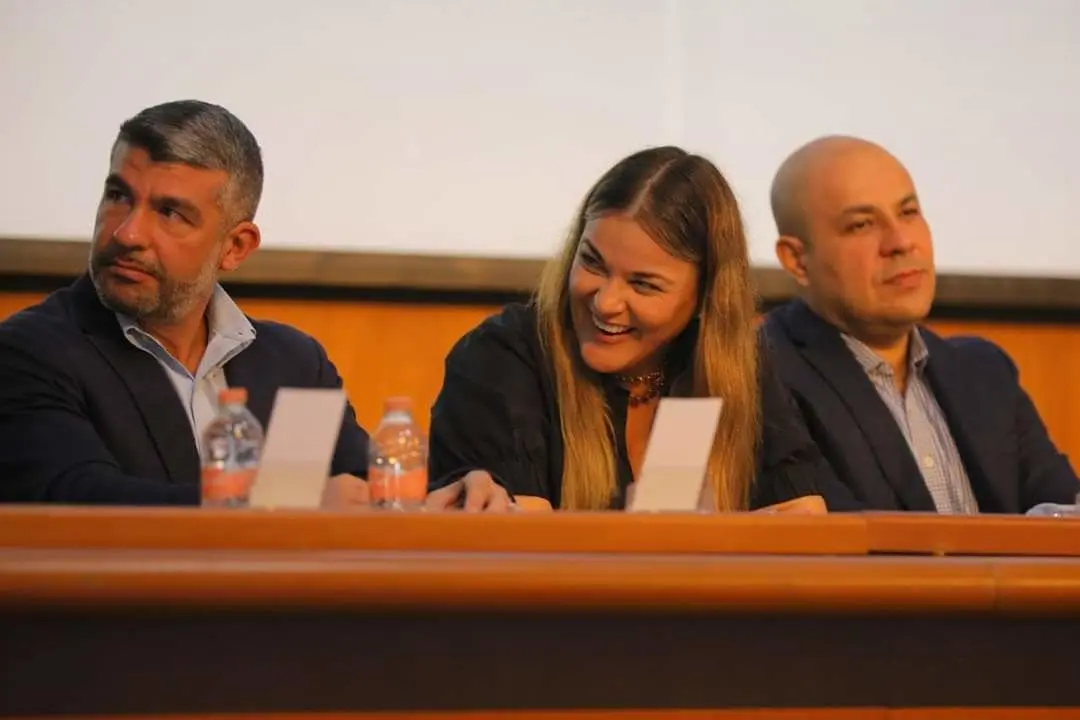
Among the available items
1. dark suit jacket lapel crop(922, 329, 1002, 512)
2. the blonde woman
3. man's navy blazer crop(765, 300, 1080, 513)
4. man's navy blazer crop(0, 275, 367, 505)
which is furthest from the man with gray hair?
dark suit jacket lapel crop(922, 329, 1002, 512)

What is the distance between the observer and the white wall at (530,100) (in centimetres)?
252

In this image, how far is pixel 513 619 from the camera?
1186mm

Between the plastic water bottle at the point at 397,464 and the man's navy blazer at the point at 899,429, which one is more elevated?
the plastic water bottle at the point at 397,464

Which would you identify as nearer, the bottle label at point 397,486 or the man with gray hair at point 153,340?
the bottle label at point 397,486

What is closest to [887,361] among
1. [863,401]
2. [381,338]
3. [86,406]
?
[863,401]

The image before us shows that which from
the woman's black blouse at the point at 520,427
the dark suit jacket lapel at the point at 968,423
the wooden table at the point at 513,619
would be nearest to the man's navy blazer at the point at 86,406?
the woman's black blouse at the point at 520,427

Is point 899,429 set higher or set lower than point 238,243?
lower

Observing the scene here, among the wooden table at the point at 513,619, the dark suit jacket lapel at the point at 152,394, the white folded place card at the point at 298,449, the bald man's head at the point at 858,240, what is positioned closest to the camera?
the wooden table at the point at 513,619

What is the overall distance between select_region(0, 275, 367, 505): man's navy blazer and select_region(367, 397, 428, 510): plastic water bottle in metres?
0.26

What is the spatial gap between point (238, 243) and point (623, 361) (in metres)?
0.57

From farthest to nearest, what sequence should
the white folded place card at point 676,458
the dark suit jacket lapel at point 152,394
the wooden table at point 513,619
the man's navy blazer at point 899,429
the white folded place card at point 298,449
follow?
the man's navy blazer at point 899,429 → the dark suit jacket lapel at point 152,394 → the white folded place card at point 676,458 → the white folded place card at point 298,449 → the wooden table at point 513,619

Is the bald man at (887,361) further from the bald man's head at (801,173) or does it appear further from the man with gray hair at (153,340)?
the man with gray hair at (153,340)

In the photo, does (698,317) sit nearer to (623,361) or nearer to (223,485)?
(623,361)

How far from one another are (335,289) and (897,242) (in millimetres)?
985
